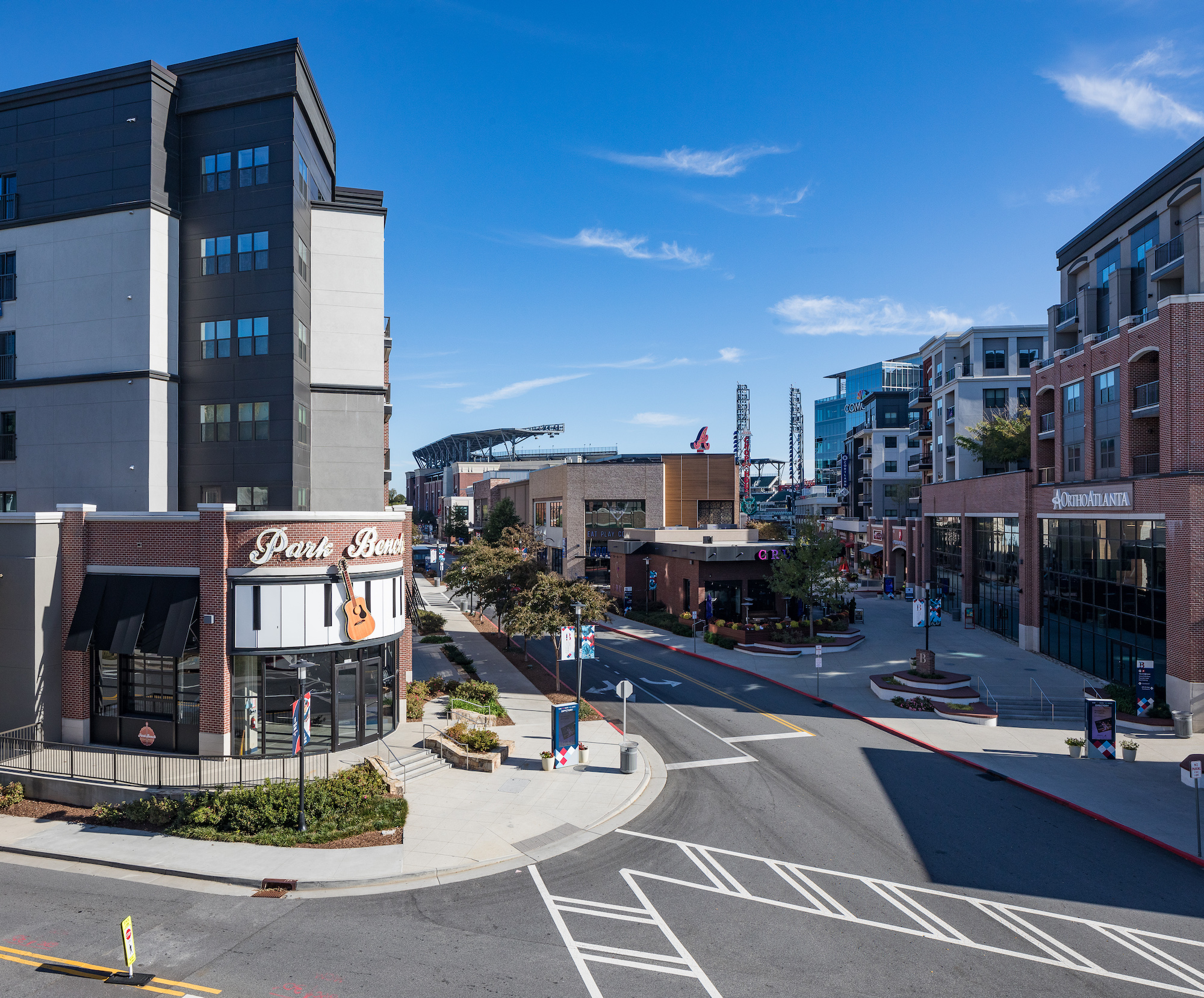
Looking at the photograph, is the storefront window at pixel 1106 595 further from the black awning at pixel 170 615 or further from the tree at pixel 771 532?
the black awning at pixel 170 615

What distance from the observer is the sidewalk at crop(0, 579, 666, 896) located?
1561 centimetres

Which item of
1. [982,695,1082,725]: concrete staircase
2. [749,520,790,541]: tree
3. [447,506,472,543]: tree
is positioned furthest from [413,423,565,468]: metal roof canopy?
[982,695,1082,725]: concrete staircase

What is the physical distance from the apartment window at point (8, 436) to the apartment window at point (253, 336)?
10.3 meters

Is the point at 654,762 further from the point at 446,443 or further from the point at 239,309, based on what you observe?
the point at 446,443

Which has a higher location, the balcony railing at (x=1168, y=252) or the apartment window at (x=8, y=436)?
the balcony railing at (x=1168, y=252)

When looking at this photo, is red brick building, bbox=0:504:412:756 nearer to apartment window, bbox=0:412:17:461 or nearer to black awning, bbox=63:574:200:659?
black awning, bbox=63:574:200:659

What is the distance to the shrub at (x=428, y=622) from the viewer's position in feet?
160

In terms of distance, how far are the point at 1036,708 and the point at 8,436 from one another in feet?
149

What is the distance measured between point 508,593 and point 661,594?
2252 cm

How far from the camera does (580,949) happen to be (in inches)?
500

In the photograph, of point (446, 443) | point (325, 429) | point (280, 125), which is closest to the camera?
point (280, 125)

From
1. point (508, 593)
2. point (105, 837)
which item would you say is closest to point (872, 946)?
point (105, 837)

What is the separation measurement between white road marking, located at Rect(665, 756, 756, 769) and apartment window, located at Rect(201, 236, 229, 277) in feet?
84.4

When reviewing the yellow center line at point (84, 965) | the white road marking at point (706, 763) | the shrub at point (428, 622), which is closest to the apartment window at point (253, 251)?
the yellow center line at point (84, 965)
